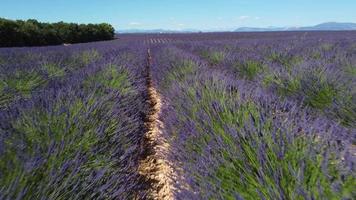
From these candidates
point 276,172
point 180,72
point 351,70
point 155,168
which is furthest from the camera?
point 180,72

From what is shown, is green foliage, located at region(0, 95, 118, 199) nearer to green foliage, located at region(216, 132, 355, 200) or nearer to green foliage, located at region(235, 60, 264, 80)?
green foliage, located at region(216, 132, 355, 200)

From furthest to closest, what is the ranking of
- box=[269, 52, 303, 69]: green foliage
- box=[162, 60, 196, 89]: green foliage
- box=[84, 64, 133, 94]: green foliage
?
1. box=[269, 52, 303, 69]: green foliage
2. box=[162, 60, 196, 89]: green foliage
3. box=[84, 64, 133, 94]: green foliage

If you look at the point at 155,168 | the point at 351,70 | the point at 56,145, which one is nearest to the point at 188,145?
the point at 155,168

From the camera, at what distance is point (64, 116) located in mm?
2629

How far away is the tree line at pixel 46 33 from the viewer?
87.6 feet

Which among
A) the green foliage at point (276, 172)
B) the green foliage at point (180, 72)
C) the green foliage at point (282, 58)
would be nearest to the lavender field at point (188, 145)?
the green foliage at point (276, 172)

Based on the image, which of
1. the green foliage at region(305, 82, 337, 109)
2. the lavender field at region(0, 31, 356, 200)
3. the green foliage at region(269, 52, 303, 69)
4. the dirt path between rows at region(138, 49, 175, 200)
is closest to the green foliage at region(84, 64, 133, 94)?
the lavender field at region(0, 31, 356, 200)

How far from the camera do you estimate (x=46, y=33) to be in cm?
3033

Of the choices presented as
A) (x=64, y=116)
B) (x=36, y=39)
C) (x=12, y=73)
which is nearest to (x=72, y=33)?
(x=36, y=39)

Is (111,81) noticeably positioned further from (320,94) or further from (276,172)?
(276,172)

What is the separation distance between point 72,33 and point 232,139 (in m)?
36.1

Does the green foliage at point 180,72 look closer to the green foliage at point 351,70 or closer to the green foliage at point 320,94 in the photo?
the green foliage at point 320,94

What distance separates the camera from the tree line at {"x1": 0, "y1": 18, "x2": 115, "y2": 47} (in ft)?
87.6

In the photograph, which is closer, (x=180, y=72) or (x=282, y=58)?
(x=180, y=72)
